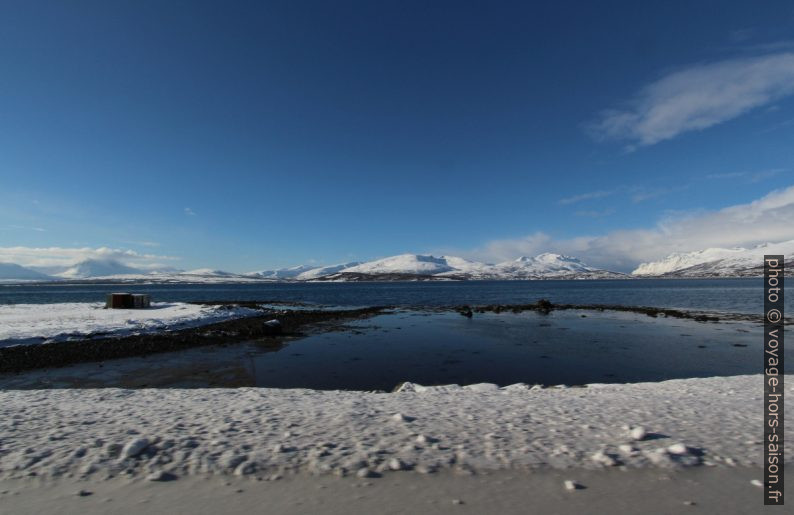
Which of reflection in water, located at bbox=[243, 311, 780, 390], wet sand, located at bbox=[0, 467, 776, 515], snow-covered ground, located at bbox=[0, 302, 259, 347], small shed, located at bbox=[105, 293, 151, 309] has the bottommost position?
reflection in water, located at bbox=[243, 311, 780, 390]

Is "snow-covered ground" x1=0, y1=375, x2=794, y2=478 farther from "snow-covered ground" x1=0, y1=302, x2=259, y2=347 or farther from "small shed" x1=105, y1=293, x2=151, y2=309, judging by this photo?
"small shed" x1=105, y1=293, x2=151, y2=309

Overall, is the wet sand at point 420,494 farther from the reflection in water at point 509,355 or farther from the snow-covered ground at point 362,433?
the reflection in water at point 509,355

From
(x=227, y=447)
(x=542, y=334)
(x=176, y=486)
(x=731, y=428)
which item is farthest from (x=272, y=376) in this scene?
(x=542, y=334)

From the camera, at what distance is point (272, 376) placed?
58.6 ft

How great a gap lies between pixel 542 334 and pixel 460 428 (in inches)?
1064

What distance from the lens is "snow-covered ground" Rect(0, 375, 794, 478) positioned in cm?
645

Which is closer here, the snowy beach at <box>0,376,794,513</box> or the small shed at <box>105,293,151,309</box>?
the snowy beach at <box>0,376,794,513</box>

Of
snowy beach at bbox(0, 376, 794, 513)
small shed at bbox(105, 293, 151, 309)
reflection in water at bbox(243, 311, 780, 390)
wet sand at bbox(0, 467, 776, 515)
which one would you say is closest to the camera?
wet sand at bbox(0, 467, 776, 515)

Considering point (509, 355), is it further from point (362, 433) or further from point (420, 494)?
point (420, 494)

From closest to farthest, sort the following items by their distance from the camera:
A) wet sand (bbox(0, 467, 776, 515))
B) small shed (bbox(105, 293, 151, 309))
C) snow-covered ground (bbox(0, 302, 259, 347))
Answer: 1. wet sand (bbox(0, 467, 776, 515))
2. snow-covered ground (bbox(0, 302, 259, 347))
3. small shed (bbox(105, 293, 151, 309))

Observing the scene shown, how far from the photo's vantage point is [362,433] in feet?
25.6

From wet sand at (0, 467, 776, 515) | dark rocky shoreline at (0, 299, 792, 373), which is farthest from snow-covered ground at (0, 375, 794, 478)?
dark rocky shoreline at (0, 299, 792, 373)

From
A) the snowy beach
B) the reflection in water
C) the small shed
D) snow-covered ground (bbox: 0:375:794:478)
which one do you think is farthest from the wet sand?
the small shed

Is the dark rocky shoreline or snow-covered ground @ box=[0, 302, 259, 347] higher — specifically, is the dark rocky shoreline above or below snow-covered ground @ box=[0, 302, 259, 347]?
below
